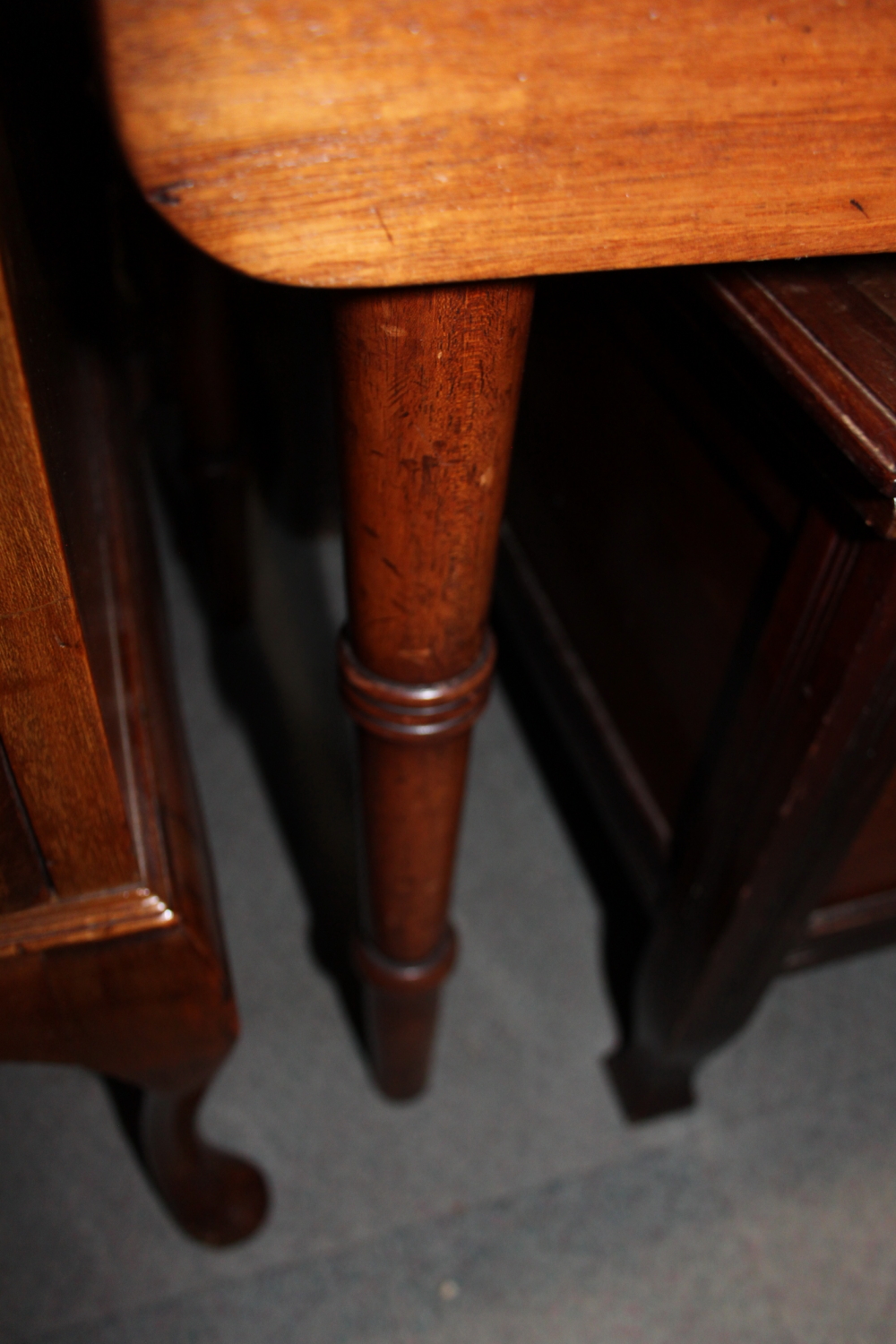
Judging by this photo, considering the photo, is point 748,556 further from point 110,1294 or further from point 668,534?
point 110,1294

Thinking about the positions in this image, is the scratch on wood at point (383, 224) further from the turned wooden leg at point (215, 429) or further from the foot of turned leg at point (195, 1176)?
the turned wooden leg at point (215, 429)

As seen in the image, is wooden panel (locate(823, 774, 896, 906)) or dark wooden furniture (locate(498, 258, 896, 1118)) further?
wooden panel (locate(823, 774, 896, 906))

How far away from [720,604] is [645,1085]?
1.49 ft

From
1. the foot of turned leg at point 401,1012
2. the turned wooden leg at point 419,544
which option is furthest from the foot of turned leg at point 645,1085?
the turned wooden leg at point 419,544

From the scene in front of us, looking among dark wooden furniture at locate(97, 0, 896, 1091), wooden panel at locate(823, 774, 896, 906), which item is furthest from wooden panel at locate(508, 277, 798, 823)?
dark wooden furniture at locate(97, 0, 896, 1091)

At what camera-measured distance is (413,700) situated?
0.50 meters

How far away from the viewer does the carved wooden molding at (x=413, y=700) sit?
1.63 feet

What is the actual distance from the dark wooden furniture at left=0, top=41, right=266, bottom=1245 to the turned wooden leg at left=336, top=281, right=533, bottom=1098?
11cm

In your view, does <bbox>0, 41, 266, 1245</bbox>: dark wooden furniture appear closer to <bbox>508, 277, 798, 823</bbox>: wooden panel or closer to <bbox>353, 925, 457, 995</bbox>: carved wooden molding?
<bbox>353, 925, 457, 995</bbox>: carved wooden molding

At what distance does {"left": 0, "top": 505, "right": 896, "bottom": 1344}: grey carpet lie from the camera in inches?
31.9

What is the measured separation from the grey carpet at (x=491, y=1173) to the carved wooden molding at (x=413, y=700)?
52 cm

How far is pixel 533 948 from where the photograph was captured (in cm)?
102

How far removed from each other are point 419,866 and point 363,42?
0.44 metres

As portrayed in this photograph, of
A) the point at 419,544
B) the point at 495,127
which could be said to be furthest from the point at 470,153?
the point at 419,544
